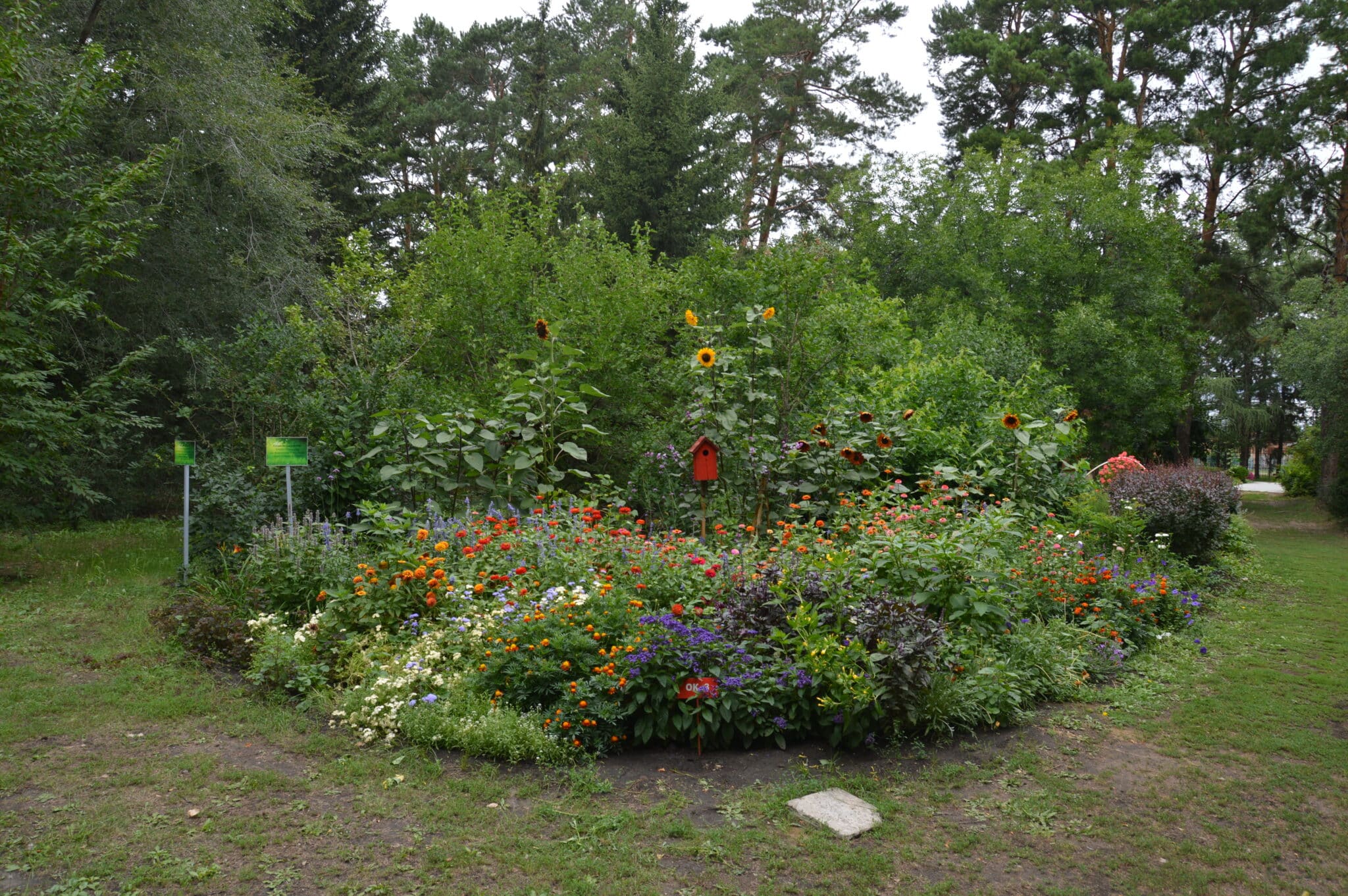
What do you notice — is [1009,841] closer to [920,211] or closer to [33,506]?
[33,506]

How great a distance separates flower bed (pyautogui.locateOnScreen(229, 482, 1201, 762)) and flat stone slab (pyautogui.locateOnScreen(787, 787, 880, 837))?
1.47 feet

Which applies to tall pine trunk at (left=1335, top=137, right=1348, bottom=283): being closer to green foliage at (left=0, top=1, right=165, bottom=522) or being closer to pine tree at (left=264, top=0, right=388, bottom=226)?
pine tree at (left=264, top=0, right=388, bottom=226)

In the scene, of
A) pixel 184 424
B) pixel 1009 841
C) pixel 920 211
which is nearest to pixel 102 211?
pixel 184 424

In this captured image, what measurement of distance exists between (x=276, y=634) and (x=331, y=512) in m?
2.35

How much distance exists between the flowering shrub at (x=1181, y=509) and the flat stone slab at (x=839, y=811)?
18.1 feet

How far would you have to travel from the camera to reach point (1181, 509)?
7855 mm

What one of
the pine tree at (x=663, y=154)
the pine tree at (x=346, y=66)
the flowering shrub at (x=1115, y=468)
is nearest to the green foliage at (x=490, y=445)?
the flowering shrub at (x=1115, y=468)

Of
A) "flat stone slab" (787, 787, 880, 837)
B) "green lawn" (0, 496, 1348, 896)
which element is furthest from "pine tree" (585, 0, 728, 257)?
"flat stone slab" (787, 787, 880, 837)

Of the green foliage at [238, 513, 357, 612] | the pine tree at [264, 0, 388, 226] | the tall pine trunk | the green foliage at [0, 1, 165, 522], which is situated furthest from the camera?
the tall pine trunk

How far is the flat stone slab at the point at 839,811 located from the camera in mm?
3076

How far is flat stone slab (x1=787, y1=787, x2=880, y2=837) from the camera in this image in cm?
308

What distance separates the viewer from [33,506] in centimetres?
921

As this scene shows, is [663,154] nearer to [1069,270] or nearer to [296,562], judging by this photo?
[1069,270]

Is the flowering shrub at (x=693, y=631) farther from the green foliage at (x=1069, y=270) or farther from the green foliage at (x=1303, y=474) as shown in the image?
the green foliage at (x=1303, y=474)
